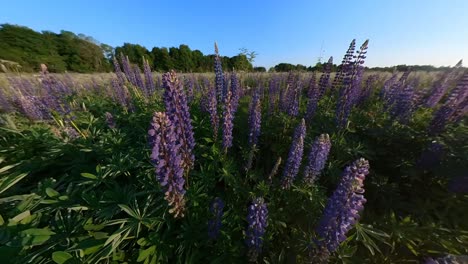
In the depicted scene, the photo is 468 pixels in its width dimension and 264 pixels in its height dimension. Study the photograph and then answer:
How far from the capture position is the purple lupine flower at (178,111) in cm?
204

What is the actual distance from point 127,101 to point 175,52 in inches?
1872

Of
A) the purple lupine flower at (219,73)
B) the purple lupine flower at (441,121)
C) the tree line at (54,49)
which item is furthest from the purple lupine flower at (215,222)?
the tree line at (54,49)

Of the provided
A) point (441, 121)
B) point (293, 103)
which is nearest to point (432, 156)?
point (441, 121)

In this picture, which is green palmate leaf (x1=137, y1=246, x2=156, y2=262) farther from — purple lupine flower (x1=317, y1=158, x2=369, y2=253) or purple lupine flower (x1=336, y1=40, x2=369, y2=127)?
purple lupine flower (x1=336, y1=40, x2=369, y2=127)

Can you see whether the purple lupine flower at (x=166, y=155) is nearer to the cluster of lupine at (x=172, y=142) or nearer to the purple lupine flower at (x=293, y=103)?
the cluster of lupine at (x=172, y=142)

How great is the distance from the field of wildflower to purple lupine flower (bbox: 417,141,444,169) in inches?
0.6

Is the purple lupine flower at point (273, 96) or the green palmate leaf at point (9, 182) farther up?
the purple lupine flower at point (273, 96)

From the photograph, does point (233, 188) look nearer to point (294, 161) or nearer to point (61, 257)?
point (294, 161)

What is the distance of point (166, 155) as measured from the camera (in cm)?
187

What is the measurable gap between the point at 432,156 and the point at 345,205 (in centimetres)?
210

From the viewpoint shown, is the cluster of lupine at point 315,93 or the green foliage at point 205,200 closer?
the green foliage at point 205,200

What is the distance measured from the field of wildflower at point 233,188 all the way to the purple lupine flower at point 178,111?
0.04 feet

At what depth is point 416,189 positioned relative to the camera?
3158mm

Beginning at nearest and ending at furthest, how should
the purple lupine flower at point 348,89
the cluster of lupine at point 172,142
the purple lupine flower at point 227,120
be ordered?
the cluster of lupine at point 172,142, the purple lupine flower at point 227,120, the purple lupine flower at point 348,89
